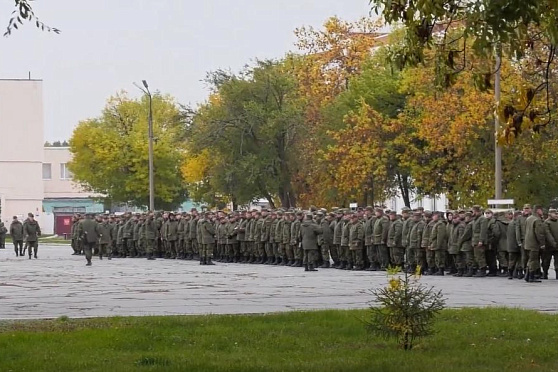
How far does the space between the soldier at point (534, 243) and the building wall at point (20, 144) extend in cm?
8051

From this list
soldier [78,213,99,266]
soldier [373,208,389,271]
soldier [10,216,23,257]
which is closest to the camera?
soldier [373,208,389,271]

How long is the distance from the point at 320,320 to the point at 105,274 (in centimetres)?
1755

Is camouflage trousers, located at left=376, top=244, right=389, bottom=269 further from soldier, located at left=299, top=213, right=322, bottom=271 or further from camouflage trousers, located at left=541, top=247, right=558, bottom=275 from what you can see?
camouflage trousers, located at left=541, top=247, right=558, bottom=275

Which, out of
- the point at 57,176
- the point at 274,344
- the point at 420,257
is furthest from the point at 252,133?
the point at 57,176

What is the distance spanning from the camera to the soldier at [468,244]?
30.5 metres

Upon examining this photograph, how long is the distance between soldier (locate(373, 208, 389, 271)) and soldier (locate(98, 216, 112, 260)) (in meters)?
15.1

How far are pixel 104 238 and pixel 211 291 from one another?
23498 mm

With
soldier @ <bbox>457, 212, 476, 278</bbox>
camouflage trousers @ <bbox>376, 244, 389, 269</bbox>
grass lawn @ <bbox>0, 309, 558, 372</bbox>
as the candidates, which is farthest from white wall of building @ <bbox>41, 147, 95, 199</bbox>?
grass lawn @ <bbox>0, 309, 558, 372</bbox>

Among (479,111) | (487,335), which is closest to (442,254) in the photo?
(479,111)

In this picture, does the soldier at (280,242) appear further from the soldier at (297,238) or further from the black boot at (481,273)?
the black boot at (481,273)

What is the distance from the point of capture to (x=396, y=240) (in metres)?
33.1

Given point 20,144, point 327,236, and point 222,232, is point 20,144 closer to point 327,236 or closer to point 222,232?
point 222,232

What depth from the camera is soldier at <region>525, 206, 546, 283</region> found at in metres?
27.5

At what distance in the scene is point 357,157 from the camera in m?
48.5
